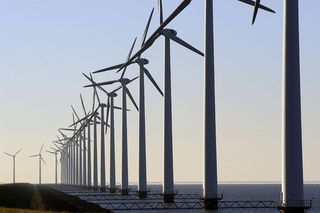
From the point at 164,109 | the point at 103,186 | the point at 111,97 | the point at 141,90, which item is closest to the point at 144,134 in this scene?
the point at 141,90

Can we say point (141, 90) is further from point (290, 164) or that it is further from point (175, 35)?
point (290, 164)

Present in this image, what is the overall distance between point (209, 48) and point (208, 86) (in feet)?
15.4

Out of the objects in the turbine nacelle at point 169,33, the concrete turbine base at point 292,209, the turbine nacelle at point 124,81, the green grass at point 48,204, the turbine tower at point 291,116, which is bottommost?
the green grass at point 48,204

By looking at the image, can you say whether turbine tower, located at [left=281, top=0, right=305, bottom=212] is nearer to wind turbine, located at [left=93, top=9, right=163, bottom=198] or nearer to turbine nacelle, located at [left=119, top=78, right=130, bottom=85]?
wind turbine, located at [left=93, top=9, right=163, bottom=198]

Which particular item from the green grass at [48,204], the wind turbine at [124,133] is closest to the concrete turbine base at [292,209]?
the green grass at [48,204]

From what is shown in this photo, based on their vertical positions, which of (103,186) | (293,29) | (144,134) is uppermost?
(293,29)

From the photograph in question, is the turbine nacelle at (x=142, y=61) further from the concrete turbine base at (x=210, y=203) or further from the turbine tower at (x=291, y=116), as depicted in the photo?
the turbine tower at (x=291, y=116)

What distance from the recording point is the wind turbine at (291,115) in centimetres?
6581

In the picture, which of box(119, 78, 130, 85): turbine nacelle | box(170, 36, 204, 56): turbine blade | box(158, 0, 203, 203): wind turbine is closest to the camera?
box(170, 36, 204, 56): turbine blade

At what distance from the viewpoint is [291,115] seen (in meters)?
65.8

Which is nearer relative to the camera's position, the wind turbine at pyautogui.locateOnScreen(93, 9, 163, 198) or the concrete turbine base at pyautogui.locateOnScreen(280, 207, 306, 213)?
the concrete turbine base at pyautogui.locateOnScreen(280, 207, 306, 213)

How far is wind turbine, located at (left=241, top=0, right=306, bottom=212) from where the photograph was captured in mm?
65812

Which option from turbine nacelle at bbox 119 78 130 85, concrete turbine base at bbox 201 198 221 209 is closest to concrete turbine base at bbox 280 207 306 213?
concrete turbine base at bbox 201 198 221 209

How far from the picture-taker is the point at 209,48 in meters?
93.7
